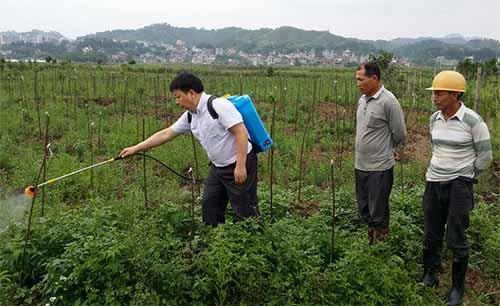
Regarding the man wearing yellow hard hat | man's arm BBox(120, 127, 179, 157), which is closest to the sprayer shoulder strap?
man's arm BBox(120, 127, 179, 157)

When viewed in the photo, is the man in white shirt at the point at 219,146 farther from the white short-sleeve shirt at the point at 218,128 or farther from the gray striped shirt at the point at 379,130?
the gray striped shirt at the point at 379,130

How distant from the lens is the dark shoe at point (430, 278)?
3.85m

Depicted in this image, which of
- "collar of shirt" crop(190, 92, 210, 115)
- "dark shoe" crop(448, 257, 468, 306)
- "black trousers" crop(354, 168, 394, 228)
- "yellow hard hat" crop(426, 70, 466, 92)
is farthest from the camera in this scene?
"black trousers" crop(354, 168, 394, 228)

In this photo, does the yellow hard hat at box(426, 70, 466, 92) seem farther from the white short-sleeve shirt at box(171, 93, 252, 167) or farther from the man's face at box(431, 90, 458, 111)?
the white short-sleeve shirt at box(171, 93, 252, 167)

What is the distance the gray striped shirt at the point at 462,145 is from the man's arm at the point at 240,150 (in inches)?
58.8

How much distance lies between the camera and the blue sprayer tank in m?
3.57

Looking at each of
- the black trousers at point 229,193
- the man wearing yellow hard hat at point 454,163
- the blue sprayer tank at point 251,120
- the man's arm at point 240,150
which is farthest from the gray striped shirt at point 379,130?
the man's arm at point 240,150

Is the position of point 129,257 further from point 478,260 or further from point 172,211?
point 478,260

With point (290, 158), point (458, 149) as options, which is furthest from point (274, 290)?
point (290, 158)

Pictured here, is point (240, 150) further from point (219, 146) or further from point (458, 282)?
point (458, 282)

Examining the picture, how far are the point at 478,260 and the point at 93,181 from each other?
457 centimetres

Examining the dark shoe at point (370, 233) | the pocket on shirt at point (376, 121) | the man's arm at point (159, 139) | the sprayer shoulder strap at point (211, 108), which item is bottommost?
the dark shoe at point (370, 233)

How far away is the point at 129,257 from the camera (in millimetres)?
3221

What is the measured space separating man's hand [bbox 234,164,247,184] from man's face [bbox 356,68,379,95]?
49.4 inches
